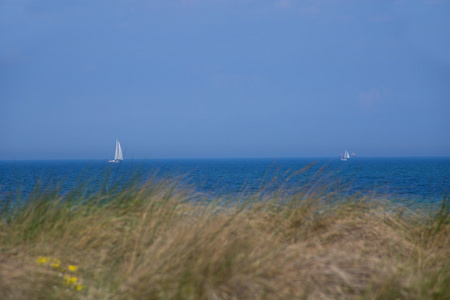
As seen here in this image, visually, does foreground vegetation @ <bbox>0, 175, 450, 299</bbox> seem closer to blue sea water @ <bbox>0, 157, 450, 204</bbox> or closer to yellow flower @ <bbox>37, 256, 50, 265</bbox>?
yellow flower @ <bbox>37, 256, 50, 265</bbox>

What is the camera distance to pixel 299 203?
4.29 metres

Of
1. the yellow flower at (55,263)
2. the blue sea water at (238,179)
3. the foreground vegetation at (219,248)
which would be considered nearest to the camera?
the foreground vegetation at (219,248)

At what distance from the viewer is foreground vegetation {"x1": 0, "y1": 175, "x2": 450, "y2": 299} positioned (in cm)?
269

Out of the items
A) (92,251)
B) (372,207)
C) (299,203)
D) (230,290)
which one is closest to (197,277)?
(230,290)

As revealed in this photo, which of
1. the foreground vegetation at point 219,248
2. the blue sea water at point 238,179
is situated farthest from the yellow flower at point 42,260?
the blue sea water at point 238,179

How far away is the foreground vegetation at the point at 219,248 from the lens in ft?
8.81

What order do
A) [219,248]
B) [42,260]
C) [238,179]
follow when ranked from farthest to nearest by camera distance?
[238,179] < [42,260] < [219,248]

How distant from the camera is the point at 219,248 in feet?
9.50

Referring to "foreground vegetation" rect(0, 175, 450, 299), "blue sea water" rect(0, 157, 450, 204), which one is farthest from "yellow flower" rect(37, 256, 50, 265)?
"blue sea water" rect(0, 157, 450, 204)

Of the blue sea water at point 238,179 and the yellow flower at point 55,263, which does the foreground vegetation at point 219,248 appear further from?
the blue sea water at point 238,179

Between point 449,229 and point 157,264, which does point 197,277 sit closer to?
point 157,264

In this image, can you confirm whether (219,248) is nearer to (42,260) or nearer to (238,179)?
(42,260)

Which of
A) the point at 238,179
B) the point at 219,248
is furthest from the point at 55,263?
the point at 238,179

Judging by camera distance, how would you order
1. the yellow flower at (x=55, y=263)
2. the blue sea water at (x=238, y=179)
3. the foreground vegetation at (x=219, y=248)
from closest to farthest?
the foreground vegetation at (x=219, y=248) → the yellow flower at (x=55, y=263) → the blue sea water at (x=238, y=179)
